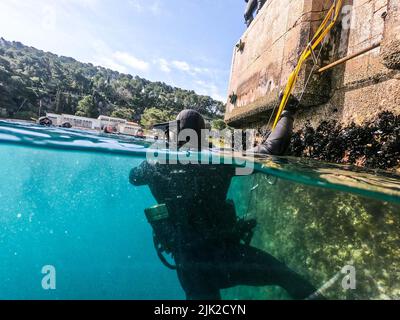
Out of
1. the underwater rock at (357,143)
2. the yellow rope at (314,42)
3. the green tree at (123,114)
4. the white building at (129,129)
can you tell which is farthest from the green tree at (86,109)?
the underwater rock at (357,143)

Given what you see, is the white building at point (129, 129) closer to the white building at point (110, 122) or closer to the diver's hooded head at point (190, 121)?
the white building at point (110, 122)

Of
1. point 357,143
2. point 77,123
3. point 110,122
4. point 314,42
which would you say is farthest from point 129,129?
point 357,143

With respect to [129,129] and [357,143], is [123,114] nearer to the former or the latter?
[129,129]

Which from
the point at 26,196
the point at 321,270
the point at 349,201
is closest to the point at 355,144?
the point at 349,201

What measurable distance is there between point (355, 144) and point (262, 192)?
4.31 metres

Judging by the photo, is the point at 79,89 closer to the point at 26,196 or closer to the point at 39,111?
the point at 39,111

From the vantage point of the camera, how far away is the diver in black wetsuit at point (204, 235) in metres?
3.78

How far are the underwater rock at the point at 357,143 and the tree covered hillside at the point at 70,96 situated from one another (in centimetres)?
4180

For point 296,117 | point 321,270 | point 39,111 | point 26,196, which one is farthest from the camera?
point 39,111

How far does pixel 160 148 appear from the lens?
5449mm

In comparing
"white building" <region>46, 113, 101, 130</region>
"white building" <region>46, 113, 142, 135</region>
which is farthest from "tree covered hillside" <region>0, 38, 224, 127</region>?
"white building" <region>46, 113, 142, 135</region>

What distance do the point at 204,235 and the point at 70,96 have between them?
282 ft

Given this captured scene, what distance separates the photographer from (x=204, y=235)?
4.41 meters
